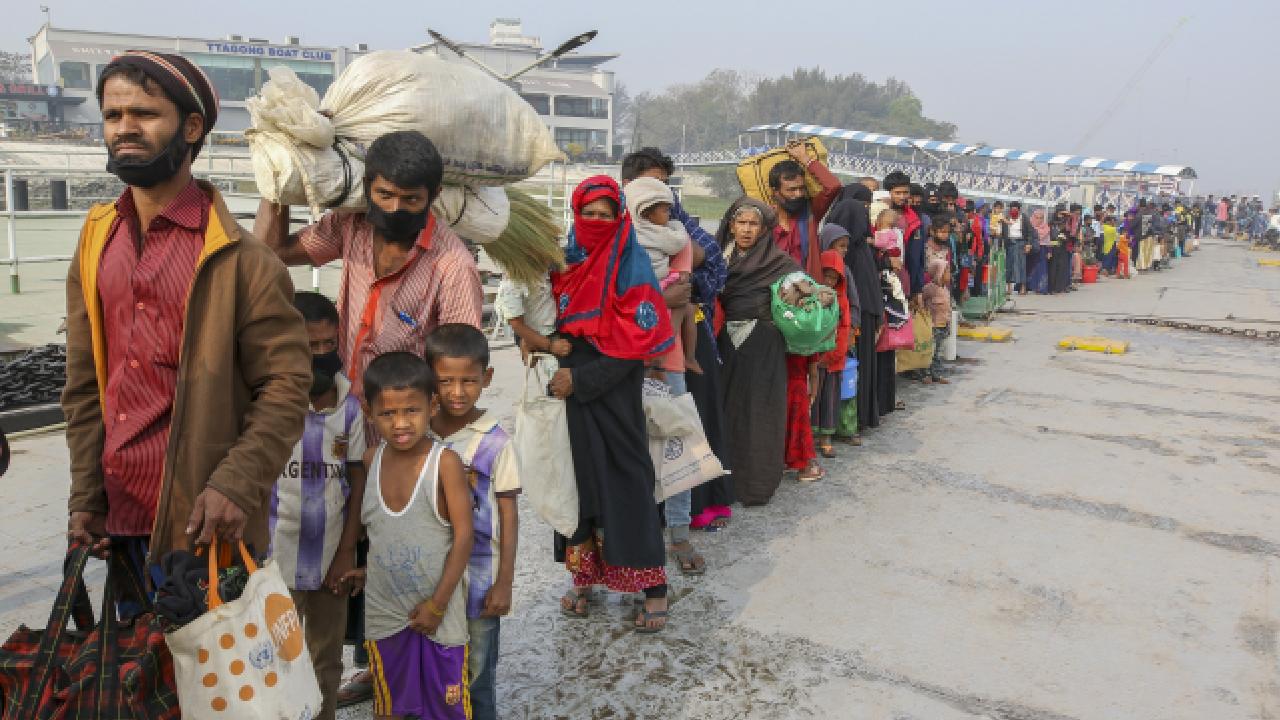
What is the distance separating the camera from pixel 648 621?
367 cm

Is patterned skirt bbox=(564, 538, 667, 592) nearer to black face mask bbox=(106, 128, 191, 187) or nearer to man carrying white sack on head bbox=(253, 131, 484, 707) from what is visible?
man carrying white sack on head bbox=(253, 131, 484, 707)

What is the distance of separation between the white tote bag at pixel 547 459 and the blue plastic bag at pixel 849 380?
9.56ft

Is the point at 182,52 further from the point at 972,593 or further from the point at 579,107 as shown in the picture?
the point at 972,593

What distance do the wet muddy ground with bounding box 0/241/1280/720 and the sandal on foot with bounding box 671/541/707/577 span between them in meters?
0.04

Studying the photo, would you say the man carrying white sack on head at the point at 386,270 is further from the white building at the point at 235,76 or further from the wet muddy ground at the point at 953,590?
the white building at the point at 235,76

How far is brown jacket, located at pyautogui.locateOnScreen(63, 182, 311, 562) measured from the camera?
1949 mm

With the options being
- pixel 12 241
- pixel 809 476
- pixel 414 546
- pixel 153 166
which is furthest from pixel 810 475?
pixel 12 241

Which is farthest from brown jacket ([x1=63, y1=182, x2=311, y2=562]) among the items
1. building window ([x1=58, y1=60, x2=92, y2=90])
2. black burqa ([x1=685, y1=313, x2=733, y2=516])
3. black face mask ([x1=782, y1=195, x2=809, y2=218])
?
building window ([x1=58, y1=60, x2=92, y2=90])

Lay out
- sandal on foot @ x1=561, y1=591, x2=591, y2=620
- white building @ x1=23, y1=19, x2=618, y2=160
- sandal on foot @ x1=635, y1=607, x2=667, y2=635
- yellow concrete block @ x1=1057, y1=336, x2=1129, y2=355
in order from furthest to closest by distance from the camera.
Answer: white building @ x1=23, y1=19, x2=618, y2=160 < yellow concrete block @ x1=1057, y1=336, x2=1129, y2=355 < sandal on foot @ x1=561, y1=591, x2=591, y2=620 < sandal on foot @ x1=635, y1=607, x2=667, y2=635

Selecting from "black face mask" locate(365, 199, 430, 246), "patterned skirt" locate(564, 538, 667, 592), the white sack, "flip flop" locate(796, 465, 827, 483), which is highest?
the white sack

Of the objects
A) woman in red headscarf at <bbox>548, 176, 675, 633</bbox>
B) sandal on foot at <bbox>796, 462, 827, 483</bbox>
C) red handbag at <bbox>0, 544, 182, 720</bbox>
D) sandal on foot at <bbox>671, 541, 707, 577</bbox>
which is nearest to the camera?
red handbag at <bbox>0, 544, 182, 720</bbox>

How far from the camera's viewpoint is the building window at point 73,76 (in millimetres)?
63094

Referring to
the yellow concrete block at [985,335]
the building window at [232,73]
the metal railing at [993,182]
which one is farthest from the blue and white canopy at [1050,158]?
the building window at [232,73]

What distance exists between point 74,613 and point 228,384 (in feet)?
1.79
